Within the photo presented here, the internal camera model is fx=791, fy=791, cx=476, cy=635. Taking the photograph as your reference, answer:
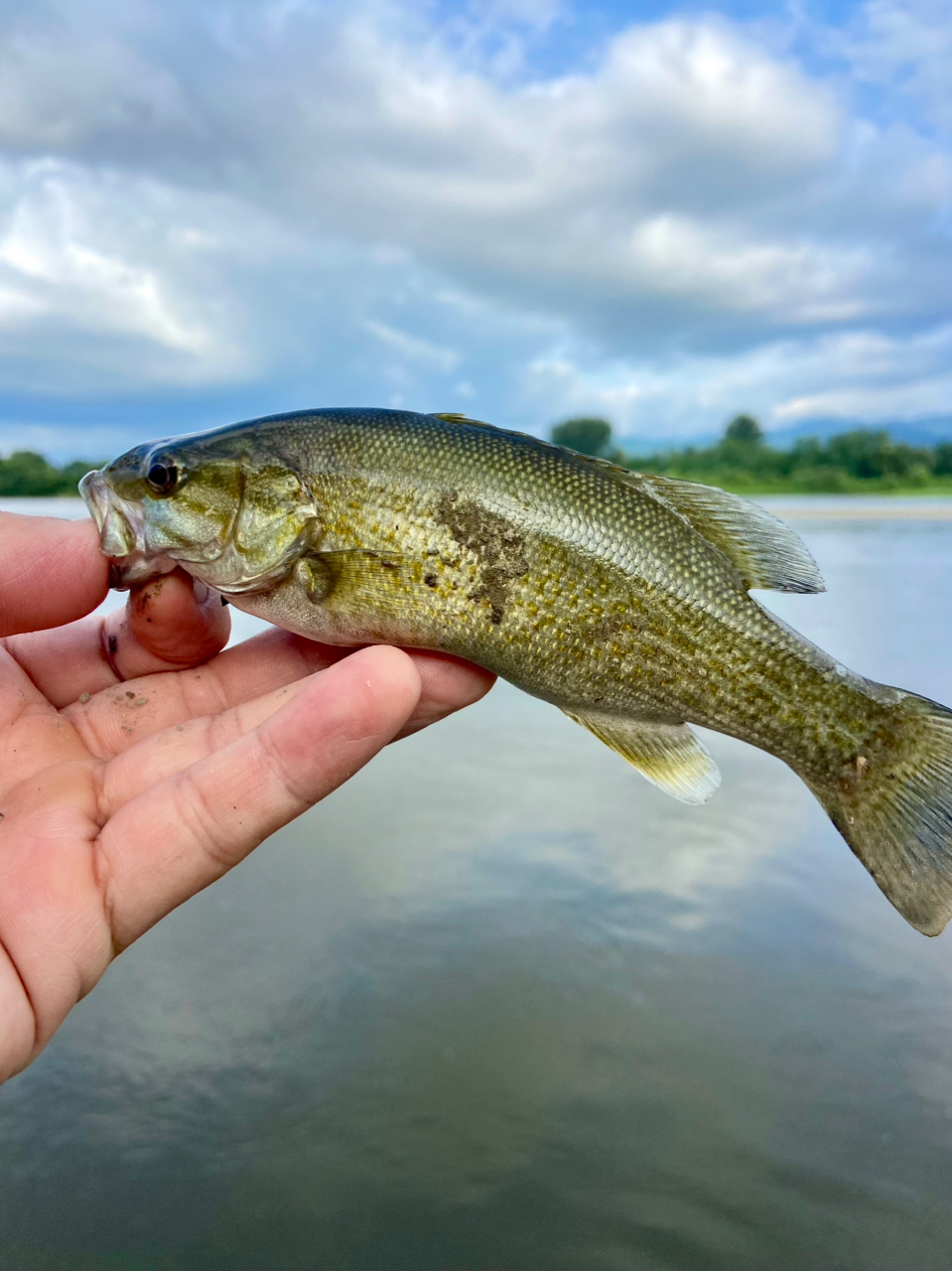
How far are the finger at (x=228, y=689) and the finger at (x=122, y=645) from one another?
10 cm

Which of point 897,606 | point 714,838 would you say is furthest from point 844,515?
point 714,838

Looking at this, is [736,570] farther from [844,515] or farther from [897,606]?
[844,515]

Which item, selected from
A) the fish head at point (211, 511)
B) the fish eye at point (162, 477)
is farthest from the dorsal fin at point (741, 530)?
the fish eye at point (162, 477)

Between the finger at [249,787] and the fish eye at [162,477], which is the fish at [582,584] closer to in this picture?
the fish eye at [162,477]

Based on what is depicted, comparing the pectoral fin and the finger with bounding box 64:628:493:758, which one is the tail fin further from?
the pectoral fin

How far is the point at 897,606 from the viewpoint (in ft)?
33.7

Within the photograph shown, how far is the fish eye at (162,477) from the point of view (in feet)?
10.2

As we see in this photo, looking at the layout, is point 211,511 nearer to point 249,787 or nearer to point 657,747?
point 249,787

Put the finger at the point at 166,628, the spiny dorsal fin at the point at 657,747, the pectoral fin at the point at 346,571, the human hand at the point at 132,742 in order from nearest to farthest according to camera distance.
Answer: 1. the human hand at the point at 132,742
2. the pectoral fin at the point at 346,571
3. the spiny dorsal fin at the point at 657,747
4. the finger at the point at 166,628

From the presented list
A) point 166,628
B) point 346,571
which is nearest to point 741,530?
point 346,571

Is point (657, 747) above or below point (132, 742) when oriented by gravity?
above

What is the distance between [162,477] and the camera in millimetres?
3125

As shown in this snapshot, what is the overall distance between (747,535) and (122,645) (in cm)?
264

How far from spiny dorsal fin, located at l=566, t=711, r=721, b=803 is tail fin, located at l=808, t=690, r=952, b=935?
519mm
